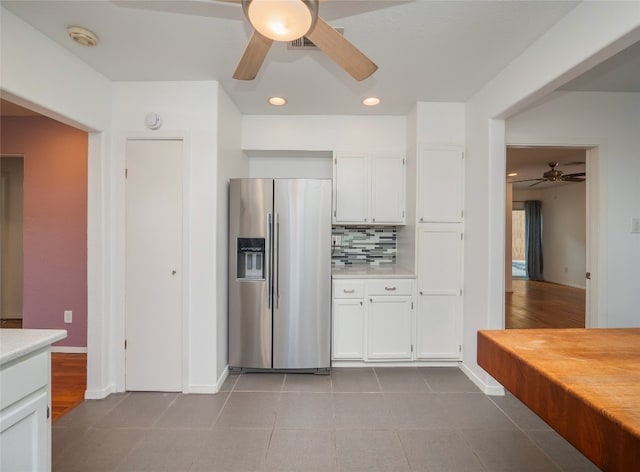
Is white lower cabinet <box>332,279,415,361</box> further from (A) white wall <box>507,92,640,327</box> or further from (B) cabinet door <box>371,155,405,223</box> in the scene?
(A) white wall <box>507,92,640,327</box>

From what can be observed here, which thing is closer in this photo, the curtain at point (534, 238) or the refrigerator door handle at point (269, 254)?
the refrigerator door handle at point (269, 254)

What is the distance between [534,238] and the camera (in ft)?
28.4

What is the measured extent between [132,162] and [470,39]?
8.53 ft

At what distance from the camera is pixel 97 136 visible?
8.02 ft

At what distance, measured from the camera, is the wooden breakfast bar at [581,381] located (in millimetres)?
687

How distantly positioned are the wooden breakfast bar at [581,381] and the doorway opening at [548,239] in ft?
12.2

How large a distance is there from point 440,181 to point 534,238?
7.50 meters

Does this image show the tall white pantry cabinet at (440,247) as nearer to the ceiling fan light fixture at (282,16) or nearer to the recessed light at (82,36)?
the ceiling fan light fixture at (282,16)

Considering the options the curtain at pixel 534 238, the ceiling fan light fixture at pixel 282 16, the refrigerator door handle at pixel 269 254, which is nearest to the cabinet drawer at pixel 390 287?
the refrigerator door handle at pixel 269 254

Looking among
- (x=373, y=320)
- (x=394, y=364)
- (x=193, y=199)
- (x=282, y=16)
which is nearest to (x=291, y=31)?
(x=282, y=16)

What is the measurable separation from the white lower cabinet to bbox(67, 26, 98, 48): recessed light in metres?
2.52

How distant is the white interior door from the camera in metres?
2.50

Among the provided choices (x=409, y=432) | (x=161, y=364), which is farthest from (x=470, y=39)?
(x=161, y=364)

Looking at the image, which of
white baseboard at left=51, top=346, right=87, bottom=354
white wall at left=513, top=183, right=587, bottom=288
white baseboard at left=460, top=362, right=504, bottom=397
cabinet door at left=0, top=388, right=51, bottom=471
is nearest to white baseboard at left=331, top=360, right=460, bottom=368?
white baseboard at left=460, top=362, right=504, bottom=397
